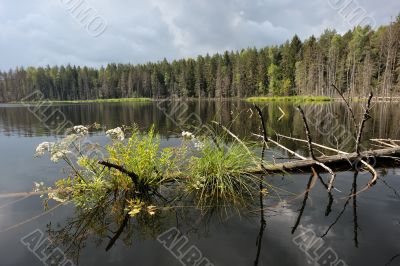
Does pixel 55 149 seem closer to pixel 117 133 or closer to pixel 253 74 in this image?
pixel 117 133

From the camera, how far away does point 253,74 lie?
344 ft

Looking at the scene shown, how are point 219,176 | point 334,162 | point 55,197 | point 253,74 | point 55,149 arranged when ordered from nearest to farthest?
point 55,149, point 55,197, point 219,176, point 334,162, point 253,74

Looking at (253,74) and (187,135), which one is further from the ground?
(253,74)

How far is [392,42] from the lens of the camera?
58375 millimetres

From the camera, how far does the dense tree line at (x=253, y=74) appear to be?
223 ft

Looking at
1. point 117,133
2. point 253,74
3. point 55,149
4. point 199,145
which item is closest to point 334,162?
point 199,145

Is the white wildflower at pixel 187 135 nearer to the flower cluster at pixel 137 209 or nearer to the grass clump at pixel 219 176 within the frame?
the grass clump at pixel 219 176

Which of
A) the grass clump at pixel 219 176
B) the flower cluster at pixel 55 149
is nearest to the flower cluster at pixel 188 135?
the grass clump at pixel 219 176

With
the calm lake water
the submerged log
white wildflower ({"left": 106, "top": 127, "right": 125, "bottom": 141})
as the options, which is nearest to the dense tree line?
the submerged log

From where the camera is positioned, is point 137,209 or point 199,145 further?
point 199,145

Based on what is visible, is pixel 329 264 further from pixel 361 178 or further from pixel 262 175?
pixel 361 178

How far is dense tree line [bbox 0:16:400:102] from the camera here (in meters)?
68.1

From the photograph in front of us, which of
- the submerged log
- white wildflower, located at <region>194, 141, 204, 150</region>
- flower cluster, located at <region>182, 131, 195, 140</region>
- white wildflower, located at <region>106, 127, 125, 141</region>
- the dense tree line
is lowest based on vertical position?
the submerged log

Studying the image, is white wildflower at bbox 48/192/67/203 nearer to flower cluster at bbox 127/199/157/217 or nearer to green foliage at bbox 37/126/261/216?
green foliage at bbox 37/126/261/216
